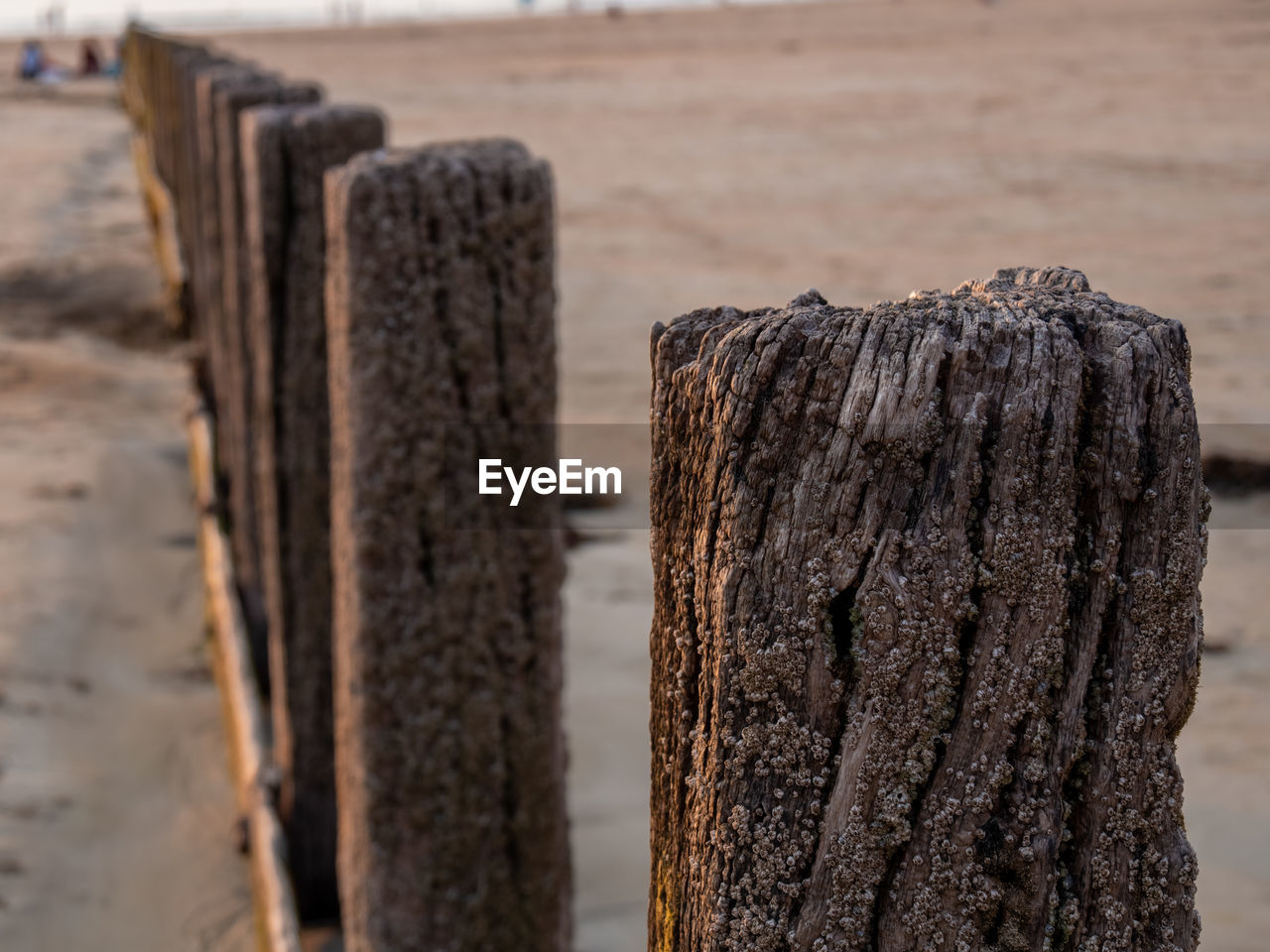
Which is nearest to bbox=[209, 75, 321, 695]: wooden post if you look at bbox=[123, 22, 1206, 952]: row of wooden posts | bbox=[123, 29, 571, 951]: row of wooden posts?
bbox=[123, 29, 571, 951]: row of wooden posts

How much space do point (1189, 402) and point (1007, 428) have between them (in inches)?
5.3

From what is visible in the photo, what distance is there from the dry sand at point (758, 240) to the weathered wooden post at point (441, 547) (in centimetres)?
112

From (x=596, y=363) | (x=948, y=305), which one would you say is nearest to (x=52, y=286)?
(x=596, y=363)

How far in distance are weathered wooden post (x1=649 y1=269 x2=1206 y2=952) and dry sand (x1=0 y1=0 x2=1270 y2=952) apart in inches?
95.3

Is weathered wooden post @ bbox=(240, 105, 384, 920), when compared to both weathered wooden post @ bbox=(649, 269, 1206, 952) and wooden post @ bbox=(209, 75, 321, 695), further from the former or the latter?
weathered wooden post @ bbox=(649, 269, 1206, 952)

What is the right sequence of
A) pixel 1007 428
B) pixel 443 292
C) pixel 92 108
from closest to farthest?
pixel 1007 428 → pixel 443 292 → pixel 92 108

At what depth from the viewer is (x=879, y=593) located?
3.05 ft

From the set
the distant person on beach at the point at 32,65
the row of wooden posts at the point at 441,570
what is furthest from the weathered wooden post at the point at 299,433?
the distant person on beach at the point at 32,65

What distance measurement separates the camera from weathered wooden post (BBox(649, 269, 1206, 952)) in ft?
3.04

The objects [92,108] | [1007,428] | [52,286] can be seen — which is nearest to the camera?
[1007,428]

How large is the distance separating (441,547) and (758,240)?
9850mm

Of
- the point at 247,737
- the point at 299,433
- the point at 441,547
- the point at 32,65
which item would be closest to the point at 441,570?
the point at 441,547

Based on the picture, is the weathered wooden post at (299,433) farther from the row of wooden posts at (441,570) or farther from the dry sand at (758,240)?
the dry sand at (758,240)

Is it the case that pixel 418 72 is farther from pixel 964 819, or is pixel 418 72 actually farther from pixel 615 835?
pixel 964 819
